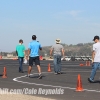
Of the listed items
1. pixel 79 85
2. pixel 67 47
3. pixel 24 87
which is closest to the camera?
pixel 79 85

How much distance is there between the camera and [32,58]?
18.3m

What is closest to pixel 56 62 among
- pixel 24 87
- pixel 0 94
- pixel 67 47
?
pixel 24 87

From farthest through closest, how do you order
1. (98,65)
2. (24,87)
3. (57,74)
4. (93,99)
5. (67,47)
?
(67,47) < (57,74) < (98,65) < (24,87) < (93,99)

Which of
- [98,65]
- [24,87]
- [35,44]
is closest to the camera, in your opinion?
[24,87]

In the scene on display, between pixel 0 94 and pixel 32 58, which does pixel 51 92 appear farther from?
pixel 32 58

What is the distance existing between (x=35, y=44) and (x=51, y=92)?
20.0ft

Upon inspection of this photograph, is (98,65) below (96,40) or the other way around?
below

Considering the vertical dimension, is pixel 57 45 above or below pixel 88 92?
above

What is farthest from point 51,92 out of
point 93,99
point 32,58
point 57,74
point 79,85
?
point 57,74

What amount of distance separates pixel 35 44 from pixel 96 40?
337cm

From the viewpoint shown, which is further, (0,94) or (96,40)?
(96,40)

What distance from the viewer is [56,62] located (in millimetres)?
20797

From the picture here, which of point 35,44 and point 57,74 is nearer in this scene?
point 35,44

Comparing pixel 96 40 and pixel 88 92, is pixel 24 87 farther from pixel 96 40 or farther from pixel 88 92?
pixel 96 40
